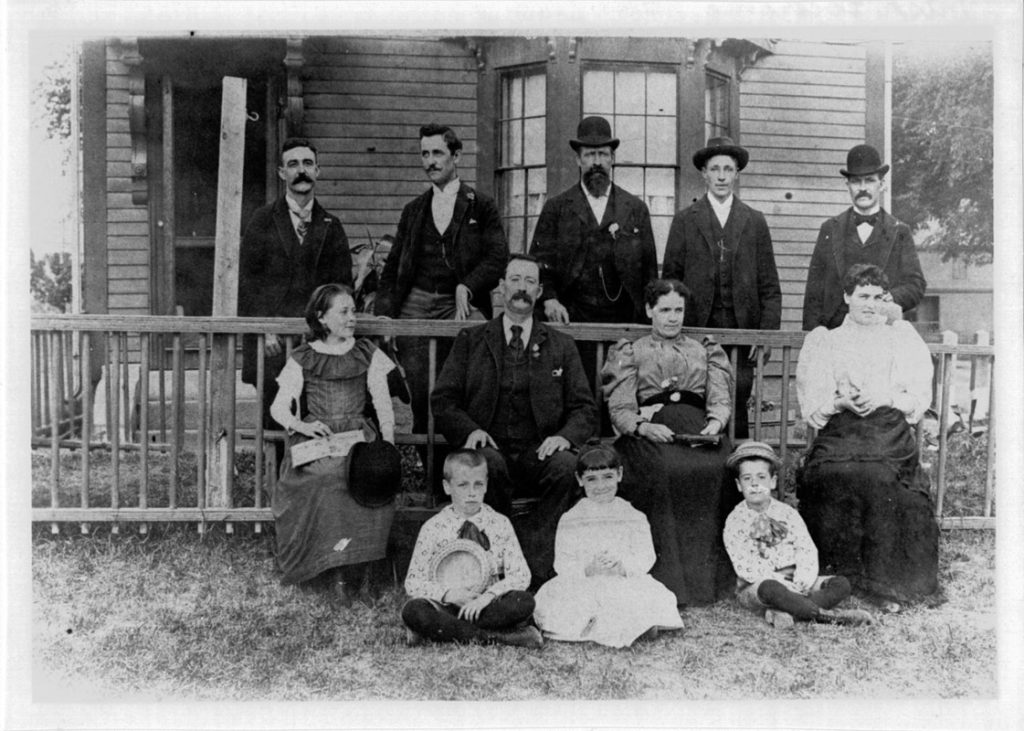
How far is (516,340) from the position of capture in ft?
12.5

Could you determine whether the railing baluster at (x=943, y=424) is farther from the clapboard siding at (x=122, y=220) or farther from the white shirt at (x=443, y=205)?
the clapboard siding at (x=122, y=220)

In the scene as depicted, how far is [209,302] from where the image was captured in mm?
6535

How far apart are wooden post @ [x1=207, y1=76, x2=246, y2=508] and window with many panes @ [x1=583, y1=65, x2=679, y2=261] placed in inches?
121

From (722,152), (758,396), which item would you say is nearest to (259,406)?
(758,396)

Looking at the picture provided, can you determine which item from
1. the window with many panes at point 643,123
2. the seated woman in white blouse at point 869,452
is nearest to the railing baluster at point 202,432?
the seated woman in white blouse at point 869,452

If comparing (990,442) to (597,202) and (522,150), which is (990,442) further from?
(522,150)

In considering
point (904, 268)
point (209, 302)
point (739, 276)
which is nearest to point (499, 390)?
point (739, 276)

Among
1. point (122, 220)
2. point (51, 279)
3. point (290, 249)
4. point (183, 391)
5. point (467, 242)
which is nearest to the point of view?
point (183, 391)

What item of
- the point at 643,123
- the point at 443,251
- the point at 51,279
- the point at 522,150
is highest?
the point at 643,123

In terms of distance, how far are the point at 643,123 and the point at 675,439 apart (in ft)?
11.4

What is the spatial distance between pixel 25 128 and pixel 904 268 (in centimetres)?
398

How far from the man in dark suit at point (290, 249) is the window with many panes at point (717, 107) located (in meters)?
3.59

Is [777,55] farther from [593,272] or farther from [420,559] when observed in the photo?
[420,559]

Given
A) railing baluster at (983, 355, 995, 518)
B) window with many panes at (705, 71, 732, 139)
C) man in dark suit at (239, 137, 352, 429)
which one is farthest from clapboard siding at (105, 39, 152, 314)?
railing baluster at (983, 355, 995, 518)
